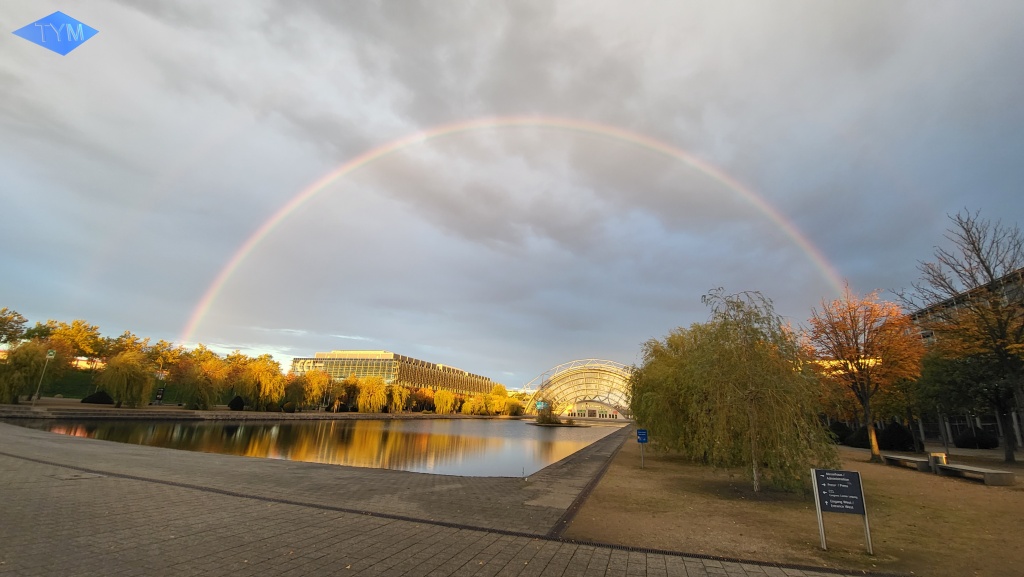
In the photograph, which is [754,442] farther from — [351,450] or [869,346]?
[351,450]

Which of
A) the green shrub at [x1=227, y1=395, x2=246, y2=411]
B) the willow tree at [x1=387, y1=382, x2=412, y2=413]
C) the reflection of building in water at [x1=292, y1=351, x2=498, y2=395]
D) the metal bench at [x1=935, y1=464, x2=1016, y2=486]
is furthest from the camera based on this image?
the reflection of building in water at [x1=292, y1=351, x2=498, y2=395]

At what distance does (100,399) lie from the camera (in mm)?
50969

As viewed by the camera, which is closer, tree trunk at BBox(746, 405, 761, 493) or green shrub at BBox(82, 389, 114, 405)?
tree trunk at BBox(746, 405, 761, 493)

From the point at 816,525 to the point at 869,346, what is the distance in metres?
20.2

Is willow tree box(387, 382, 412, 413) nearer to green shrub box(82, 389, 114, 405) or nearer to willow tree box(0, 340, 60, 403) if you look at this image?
green shrub box(82, 389, 114, 405)

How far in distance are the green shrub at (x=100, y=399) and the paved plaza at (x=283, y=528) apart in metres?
51.3

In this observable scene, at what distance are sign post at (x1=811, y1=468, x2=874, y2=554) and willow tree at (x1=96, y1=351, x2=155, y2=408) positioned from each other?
191 ft

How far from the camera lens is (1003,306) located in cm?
1958

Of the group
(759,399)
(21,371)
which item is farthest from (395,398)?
(759,399)

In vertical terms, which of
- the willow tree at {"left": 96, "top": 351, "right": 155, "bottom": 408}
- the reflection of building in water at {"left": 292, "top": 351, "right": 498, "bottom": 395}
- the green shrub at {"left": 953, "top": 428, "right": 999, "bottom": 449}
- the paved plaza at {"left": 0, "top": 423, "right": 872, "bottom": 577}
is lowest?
the paved plaza at {"left": 0, "top": 423, "right": 872, "bottom": 577}

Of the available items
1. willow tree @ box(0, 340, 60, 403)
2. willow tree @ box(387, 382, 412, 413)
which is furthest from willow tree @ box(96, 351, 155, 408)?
willow tree @ box(387, 382, 412, 413)

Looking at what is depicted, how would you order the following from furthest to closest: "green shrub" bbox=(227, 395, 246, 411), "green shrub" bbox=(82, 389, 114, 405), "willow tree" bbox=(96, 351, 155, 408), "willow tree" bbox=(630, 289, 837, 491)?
"green shrub" bbox=(227, 395, 246, 411) < "green shrub" bbox=(82, 389, 114, 405) < "willow tree" bbox=(96, 351, 155, 408) < "willow tree" bbox=(630, 289, 837, 491)

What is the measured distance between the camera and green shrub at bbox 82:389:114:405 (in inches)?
2005

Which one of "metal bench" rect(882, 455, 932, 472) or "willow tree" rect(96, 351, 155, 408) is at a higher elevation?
"willow tree" rect(96, 351, 155, 408)
